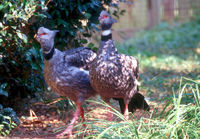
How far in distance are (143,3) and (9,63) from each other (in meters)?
11.9

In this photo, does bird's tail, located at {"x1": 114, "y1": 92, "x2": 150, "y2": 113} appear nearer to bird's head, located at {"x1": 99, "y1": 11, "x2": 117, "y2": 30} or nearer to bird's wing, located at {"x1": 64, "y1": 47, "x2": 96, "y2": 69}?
bird's wing, located at {"x1": 64, "y1": 47, "x2": 96, "y2": 69}

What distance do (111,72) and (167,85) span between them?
243 cm

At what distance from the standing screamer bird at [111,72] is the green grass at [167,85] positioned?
342 millimetres

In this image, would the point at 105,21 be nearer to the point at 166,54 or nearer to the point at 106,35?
the point at 106,35

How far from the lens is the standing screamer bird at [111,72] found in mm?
3475

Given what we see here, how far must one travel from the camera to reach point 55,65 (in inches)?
149

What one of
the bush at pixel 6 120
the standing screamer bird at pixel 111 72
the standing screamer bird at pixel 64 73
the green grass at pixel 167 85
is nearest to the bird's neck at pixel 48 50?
the standing screamer bird at pixel 64 73

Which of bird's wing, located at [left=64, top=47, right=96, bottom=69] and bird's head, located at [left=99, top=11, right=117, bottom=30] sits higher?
bird's head, located at [left=99, top=11, right=117, bottom=30]

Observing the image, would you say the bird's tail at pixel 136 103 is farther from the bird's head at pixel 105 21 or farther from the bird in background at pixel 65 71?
the bird's head at pixel 105 21

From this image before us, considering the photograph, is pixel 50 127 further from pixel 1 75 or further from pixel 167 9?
pixel 167 9

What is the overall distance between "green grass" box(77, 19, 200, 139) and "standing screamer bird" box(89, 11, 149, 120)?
0.34 metres

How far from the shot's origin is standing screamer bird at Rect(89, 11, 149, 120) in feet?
11.4

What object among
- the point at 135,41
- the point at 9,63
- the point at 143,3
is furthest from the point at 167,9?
the point at 9,63

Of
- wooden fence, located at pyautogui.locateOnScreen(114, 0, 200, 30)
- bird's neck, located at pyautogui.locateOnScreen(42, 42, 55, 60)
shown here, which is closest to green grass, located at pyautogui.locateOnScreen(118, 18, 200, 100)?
wooden fence, located at pyautogui.locateOnScreen(114, 0, 200, 30)
